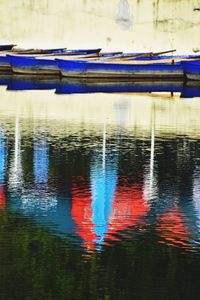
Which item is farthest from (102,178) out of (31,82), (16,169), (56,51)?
(56,51)

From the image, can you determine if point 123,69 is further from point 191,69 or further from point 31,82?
point 31,82

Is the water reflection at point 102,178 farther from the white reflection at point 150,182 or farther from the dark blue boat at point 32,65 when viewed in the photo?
the dark blue boat at point 32,65

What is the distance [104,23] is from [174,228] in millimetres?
42748

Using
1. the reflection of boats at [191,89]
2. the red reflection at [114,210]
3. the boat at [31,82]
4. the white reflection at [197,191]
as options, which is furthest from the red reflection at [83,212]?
the boat at [31,82]

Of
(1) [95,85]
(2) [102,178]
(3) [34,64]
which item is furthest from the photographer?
(3) [34,64]

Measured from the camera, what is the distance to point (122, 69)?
4756cm

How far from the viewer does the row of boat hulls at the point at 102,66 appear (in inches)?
1875

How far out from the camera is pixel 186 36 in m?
56.2

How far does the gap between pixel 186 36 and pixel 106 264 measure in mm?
44328

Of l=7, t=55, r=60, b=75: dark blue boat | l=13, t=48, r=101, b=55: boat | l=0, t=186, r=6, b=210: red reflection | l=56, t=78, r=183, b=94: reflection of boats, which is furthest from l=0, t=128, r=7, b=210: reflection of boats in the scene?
l=13, t=48, r=101, b=55: boat

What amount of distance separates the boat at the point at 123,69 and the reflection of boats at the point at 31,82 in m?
1.21

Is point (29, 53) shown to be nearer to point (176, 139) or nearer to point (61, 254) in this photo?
point (176, 139)

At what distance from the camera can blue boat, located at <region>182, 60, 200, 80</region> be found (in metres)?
47.3

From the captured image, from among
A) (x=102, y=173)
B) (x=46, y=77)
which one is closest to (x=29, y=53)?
(x=46, y=77)
